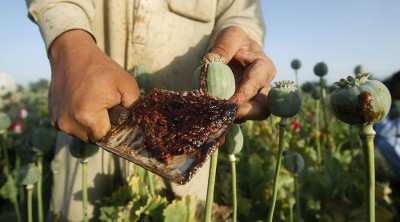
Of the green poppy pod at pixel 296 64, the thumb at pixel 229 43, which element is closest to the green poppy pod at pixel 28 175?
the thumb at pixel 229 43

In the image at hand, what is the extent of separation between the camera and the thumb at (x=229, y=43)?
1091 millimetres

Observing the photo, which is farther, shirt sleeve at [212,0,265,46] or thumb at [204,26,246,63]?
shirt sleeve at [212,0,265,46]

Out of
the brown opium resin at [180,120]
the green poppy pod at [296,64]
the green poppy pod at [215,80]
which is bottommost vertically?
the brown opium resin at [180,120]

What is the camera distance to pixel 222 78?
0.84 m

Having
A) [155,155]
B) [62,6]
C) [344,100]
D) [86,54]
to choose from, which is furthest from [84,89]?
[344,100]

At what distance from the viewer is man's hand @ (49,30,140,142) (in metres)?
0.92

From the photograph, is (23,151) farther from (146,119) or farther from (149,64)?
(146,119)

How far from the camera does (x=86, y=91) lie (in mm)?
921

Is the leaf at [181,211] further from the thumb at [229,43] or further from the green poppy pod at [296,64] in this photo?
the green poppy pod at [296,64]

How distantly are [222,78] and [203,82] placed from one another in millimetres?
47

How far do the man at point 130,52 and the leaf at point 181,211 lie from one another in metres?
0.33

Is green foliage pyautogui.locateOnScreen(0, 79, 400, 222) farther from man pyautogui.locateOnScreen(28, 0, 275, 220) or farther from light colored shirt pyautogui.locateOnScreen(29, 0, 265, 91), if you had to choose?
light colored shirt pyautogui.locateOnScreen(29, 0, 265, 91)

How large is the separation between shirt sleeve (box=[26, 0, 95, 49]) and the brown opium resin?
0.39m

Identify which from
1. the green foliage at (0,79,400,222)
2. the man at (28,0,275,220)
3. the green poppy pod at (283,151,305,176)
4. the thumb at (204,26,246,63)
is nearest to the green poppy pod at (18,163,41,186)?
the green foliage at (0,79,400,222)
